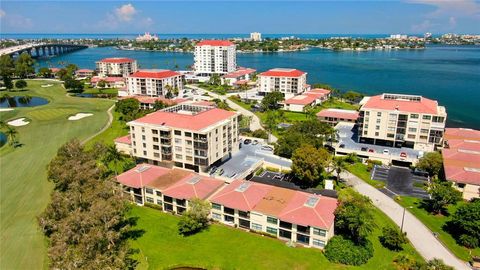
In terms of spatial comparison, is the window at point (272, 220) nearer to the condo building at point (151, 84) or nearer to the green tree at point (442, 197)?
the green tree at point (442, 197)

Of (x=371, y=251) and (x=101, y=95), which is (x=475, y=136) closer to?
(x=371, y=251)

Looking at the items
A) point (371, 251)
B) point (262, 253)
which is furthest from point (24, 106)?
point (371, 251)

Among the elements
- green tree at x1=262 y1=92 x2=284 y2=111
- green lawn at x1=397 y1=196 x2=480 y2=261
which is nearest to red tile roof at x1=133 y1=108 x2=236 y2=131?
green lawn at x1=397 y1=196 x2=480 y2=261

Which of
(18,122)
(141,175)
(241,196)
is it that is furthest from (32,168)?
(241,196)

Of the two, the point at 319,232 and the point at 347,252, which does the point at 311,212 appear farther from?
the point at 347,252

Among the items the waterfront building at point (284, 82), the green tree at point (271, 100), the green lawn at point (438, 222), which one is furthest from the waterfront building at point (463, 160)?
the waterfront building at point (284, 82)

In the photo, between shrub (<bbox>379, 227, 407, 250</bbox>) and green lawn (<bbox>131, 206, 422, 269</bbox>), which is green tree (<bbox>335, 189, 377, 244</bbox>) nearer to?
shrub (<bbox>379, 227, 407, 250</bbox>)
